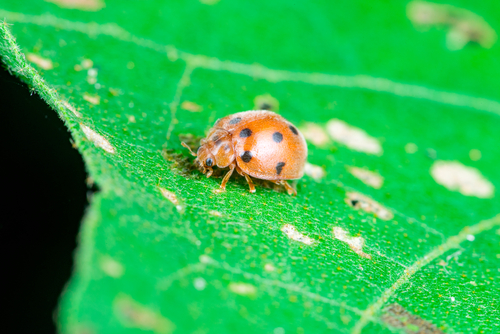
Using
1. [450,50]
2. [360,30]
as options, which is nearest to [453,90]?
[450,50]

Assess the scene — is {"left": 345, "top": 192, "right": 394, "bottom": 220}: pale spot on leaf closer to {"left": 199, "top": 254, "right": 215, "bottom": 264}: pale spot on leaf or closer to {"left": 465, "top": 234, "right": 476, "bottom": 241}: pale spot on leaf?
{"left": 465, "top": 234, "right": 476, "bottom": 241}: pale spot on leaf

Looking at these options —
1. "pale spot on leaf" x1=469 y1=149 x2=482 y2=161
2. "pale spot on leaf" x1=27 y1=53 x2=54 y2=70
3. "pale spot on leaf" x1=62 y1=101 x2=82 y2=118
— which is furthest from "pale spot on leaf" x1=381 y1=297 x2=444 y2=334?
"pale spot on leaf" x1=27 y1=53 x2=54 y2=70

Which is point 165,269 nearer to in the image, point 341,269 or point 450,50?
point 341,269

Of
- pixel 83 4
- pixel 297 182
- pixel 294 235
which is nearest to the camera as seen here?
pixel 294 235

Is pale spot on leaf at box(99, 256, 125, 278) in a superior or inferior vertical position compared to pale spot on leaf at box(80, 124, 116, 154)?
inferior

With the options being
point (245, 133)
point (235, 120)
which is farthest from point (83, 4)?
point (245, 133)

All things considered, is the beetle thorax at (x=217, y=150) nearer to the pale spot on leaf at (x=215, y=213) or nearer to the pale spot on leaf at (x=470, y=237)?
the pale spot on leaf at (x=215, y=213)

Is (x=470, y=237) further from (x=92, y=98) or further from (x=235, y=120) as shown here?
(x=92, y=98)
